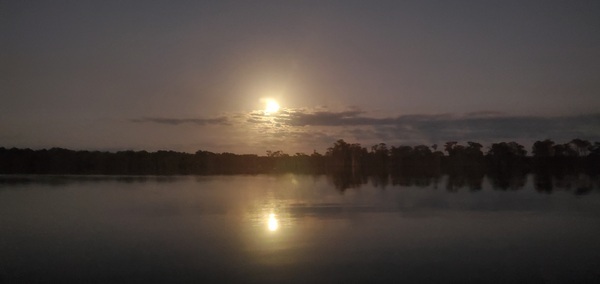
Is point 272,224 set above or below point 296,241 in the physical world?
above

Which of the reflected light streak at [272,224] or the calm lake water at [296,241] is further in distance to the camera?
the reflected light streak at [272,224]

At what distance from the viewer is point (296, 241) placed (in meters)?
14.3

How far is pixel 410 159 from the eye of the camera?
8038cm

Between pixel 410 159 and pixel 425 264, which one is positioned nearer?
pixel 425 264

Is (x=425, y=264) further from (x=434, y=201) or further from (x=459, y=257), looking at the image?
(x=434, y=201)

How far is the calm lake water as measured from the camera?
1071 centimetres

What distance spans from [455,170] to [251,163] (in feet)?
102

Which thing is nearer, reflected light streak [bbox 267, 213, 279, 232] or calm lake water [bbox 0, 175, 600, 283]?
calm lake water [bbox 0, 175, 600, 283]

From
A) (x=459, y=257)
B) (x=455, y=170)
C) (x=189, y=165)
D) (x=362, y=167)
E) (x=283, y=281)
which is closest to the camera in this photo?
(x=283, y=281)

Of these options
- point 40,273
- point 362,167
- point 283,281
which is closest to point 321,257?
point 283,281

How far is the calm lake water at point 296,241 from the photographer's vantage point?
10.7 meters

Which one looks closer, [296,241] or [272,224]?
[296,241]

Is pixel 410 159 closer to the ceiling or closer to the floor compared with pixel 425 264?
closer to the ceiling

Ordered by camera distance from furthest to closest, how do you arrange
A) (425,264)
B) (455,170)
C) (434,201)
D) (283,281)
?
(455,170)
(434,201)
(425,264)
(283,281)
